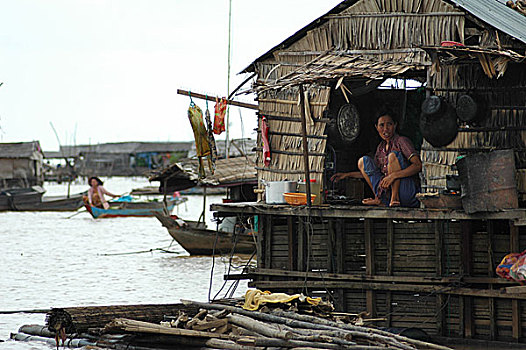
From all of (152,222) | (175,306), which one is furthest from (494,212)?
(152,222)

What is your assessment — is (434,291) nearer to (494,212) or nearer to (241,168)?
(494,212)

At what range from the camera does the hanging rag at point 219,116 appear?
11.8 m

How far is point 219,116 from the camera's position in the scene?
11.8 meters

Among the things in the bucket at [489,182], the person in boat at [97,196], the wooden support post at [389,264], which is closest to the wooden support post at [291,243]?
the wooden support post at [389,264]

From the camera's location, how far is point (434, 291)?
9.45 m

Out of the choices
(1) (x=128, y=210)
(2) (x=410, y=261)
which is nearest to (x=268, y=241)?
(2) (x=410, y=261)

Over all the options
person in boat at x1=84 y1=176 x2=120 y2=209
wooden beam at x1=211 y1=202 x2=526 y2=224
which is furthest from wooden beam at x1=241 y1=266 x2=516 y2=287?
person in boat at x1=84 y1=176 x2=120 y2=209

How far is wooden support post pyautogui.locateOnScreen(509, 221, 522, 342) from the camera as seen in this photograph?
29.7 ft

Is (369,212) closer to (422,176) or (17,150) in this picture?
(422,176)

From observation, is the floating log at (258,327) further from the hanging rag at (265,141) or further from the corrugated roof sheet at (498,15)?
the corrugated roof sheet at (498,15)

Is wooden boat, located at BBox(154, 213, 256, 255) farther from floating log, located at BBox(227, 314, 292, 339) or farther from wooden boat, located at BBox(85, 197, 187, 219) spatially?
wooden boat, located at BBox(85, 197, 187, 219)

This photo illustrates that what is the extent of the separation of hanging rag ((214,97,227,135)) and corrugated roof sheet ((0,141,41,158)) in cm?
3700

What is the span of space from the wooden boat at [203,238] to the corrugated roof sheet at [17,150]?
94.7ft

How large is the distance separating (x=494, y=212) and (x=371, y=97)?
4422mm
